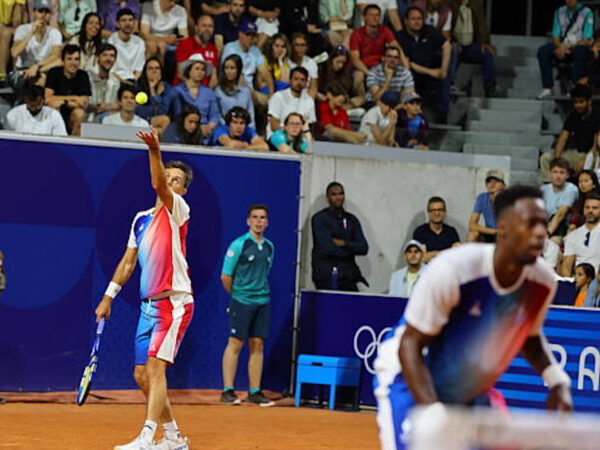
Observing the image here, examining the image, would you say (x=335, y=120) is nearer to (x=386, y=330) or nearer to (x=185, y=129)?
(x=185, y=129)

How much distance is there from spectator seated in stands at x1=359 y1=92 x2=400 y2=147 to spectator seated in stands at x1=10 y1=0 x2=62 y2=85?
410cm

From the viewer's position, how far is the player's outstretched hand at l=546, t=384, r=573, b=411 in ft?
19.6

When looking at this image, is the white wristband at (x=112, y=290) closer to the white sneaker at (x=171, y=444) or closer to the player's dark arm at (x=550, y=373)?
the white sneaker at (x=171, y=444)

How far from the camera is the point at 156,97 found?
16.0 m

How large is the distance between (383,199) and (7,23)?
529 cm

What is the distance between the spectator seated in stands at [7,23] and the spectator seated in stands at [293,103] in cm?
336

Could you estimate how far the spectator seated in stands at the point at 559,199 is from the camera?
54.3 ft

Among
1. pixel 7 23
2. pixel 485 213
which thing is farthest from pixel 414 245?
pixel 7 23

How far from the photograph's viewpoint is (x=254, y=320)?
15445mm

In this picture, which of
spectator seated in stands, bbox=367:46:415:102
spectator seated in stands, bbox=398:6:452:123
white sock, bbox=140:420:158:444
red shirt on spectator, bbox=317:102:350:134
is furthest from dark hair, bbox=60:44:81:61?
white sock, bbox=140:420:158:444

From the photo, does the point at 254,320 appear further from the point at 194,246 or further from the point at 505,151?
the point at 505,151

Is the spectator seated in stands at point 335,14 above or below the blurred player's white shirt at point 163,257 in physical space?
above

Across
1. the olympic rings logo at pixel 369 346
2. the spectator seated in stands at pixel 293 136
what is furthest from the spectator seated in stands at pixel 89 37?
the olympic rings logo at pixel 369 346

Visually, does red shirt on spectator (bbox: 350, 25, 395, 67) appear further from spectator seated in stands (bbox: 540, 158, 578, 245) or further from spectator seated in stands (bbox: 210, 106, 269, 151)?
spectator seated in stands (bbox: 540, 158, 578, 245)
